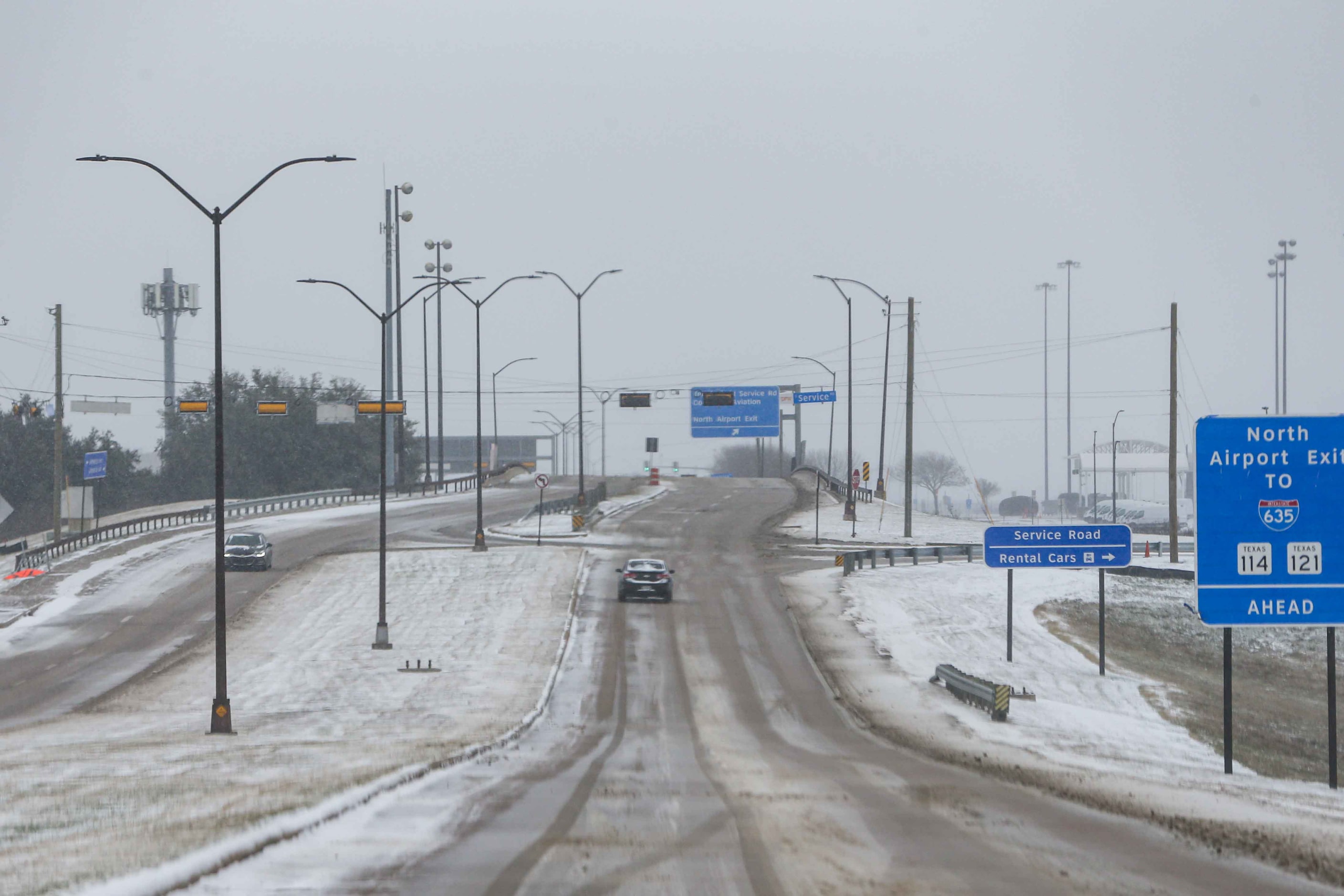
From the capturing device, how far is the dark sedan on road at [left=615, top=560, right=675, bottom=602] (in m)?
44.4

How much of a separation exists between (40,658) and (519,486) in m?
63.8

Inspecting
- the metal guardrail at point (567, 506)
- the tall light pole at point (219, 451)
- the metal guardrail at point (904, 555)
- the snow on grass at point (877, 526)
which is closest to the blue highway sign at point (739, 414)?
the snow on grass at point (877, 526)

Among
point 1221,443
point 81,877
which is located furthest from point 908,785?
point 81,877

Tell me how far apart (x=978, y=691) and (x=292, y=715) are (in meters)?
15.2

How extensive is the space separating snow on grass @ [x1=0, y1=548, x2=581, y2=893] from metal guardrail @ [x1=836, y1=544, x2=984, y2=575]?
11.0 m

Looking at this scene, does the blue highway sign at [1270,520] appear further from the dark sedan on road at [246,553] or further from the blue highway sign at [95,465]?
the blue highway sign at [95,465]

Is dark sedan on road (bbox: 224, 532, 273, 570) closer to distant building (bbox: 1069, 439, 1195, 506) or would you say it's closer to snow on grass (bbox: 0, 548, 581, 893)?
snow on grass (bbox: 0, 548, 581, 893)

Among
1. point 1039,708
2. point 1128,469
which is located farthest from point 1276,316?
point 1039,708

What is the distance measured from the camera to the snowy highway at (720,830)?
33.3 ft

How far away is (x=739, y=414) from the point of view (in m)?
101

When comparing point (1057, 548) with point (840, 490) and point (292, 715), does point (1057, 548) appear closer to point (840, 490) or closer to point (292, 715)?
point (292, 715)

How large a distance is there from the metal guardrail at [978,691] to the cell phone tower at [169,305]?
12056cm

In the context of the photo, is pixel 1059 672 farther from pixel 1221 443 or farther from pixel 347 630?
pixel 347 630

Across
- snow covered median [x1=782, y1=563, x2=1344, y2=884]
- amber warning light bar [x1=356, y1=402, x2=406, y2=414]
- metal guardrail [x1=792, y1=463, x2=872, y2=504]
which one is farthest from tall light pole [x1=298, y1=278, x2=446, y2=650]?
metal guardrail [x1=792, y1=463, x2=872, y2=504]
